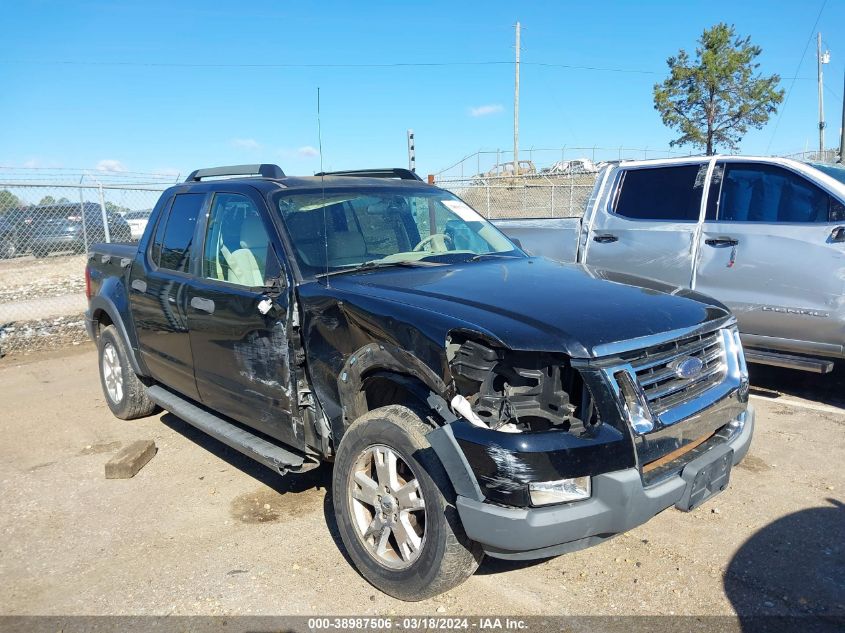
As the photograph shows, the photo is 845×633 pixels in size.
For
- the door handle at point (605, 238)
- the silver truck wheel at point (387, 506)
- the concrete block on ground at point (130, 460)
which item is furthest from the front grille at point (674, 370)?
the concrete block on ground at point (130, 460)

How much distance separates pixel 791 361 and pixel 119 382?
216 inches

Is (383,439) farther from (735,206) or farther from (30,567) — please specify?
(735,206)

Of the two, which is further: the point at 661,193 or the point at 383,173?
the point at 661,193

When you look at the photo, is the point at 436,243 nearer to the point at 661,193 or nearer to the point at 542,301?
the point at 542,301

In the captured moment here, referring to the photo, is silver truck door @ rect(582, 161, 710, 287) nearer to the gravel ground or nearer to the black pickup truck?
the black pickup truck

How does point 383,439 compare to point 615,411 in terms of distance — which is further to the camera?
point 383,439

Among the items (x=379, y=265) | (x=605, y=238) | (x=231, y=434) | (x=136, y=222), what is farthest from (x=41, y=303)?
(x=379, y=265)

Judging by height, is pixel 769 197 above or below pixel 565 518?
above

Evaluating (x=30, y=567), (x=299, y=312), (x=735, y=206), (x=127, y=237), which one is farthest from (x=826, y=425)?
(x=127, y=237)

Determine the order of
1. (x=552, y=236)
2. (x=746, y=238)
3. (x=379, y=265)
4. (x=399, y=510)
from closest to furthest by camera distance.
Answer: (x=399, y=510)
(x=379, y=265)
(x=746, y=238)
(x=552, y=236)

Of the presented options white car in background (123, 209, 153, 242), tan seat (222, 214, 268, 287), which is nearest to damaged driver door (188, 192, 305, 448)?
tan seat (222, 214, 268, 287)

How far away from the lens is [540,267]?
149 inches

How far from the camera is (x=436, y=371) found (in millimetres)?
2668

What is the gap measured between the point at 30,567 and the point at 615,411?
3.11 metres
